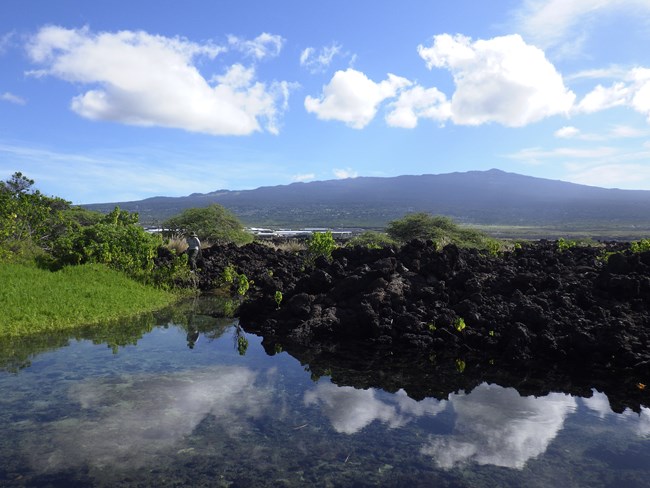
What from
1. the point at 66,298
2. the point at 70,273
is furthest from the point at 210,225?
the point at 66,298

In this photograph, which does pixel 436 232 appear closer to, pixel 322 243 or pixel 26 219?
pixel 322 243

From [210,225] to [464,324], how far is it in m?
26.9

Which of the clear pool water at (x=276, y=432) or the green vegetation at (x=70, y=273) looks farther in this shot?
the green vegetation at (x=70, y=273)

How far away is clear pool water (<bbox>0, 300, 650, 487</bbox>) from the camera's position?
21.7ft

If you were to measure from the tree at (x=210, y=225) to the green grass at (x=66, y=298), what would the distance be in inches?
677

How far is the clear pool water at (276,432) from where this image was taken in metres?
6.61

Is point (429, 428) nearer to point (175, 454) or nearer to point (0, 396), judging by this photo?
point (175, 454)

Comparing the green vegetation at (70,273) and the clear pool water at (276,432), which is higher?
the green vegetation at (70,273)

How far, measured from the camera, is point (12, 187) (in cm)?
2747

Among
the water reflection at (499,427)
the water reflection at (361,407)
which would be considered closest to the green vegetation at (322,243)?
the water reflection at (361,407)

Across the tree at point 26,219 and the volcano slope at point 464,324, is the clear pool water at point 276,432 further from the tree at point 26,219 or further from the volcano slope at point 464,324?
the tree at point 26,219

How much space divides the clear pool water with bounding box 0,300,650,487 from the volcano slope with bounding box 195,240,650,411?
959 millimetres

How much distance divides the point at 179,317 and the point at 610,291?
1365cm

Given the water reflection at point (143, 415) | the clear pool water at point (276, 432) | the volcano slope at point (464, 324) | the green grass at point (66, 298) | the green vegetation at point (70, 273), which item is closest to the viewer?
the clear pool water at point (276, 432)
